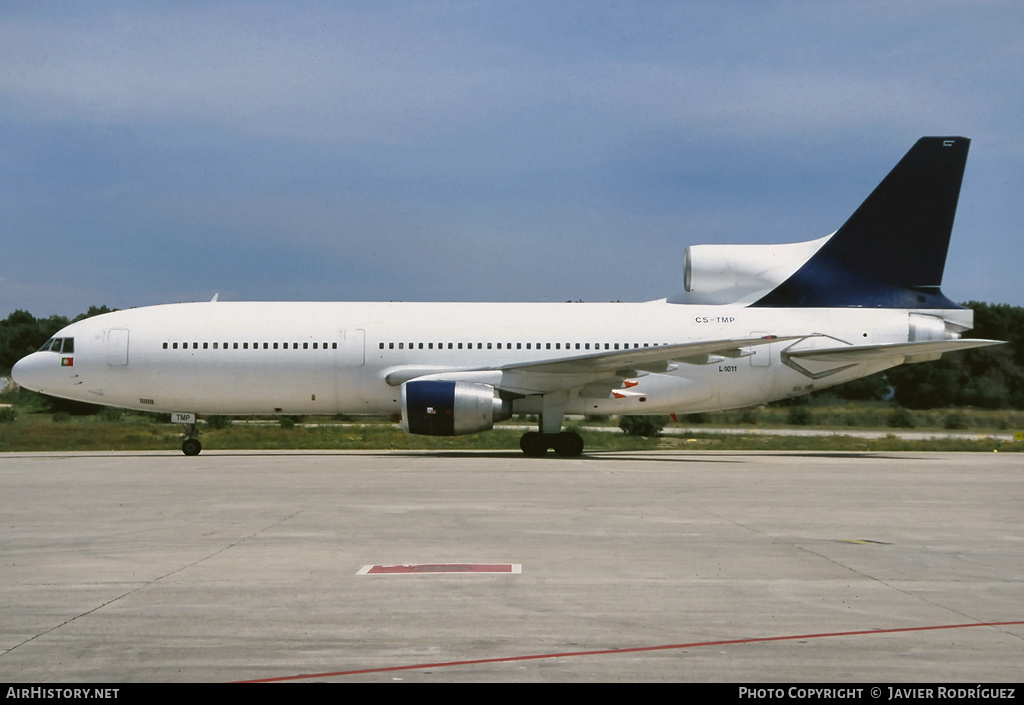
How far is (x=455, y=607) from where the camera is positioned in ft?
22.4

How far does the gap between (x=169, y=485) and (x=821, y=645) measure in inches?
493

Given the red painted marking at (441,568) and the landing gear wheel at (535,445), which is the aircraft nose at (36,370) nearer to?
the landing gear wheel at (535,445)

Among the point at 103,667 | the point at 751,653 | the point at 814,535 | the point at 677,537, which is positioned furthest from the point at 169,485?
the point at 751,653

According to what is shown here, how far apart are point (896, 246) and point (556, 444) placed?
400 inches

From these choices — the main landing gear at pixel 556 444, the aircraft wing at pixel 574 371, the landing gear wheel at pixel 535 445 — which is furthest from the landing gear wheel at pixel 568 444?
the aircraft wing at pixel 574 371

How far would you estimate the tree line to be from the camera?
53.8 m

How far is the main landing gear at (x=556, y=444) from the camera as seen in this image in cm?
2536

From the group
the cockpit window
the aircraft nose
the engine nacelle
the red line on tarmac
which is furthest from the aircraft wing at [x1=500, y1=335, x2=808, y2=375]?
the red line on tarmac

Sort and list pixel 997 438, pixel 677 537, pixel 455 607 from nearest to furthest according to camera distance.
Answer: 1. pixel 455 607
2. pixel 677 537
3. pixel 997 438

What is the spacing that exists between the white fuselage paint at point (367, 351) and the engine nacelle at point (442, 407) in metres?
1.47

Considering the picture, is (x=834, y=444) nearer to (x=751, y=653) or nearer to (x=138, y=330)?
(x=138, y=330)

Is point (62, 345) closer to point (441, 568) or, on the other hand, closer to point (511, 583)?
point (441, 568)

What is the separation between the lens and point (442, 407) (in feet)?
76.8

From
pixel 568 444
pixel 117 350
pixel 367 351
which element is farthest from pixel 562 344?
pixel 117 350
